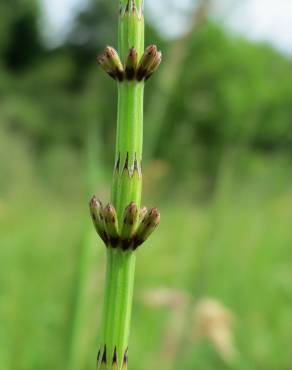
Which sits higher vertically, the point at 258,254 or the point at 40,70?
the point at 40,70

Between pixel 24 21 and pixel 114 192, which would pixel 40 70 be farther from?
pixel 114 192

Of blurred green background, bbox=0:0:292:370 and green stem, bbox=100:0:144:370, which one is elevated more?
blurred green background, bbox=0:0:292:370

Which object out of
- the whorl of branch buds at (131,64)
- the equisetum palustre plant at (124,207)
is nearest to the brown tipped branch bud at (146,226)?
the equisetum palustre plant at (124,207)

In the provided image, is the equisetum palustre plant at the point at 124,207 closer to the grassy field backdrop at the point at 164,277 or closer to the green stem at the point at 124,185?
the green stem at the point at 124,185

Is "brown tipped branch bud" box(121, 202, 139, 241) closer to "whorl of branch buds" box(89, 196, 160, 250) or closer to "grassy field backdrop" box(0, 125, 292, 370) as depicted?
"whorl of branch buds" box(89, 196, 160, 250)

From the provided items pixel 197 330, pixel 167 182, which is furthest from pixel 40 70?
pixel 197 330

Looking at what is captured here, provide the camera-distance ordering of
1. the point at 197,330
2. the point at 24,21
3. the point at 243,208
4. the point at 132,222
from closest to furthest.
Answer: the point at 132,222 < the point at 197,330 < the point at 243,208 < the point at 24,21

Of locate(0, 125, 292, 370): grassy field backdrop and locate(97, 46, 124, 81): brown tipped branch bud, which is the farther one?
locate(0, 125, 292, 370): grassy field backdrop

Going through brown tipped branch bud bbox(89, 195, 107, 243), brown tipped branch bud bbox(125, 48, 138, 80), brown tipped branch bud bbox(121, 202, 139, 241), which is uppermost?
brown tipped branch bud bbox(125, 48, 138, 80)

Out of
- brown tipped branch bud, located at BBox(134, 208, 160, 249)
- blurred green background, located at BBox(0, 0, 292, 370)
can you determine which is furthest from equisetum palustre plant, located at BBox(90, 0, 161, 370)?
blurred green background, located at BBox(0, 0, 292, 370)
